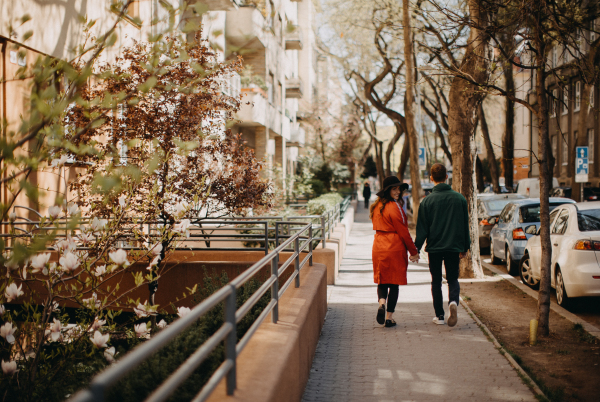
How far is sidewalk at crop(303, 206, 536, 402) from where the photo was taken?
5156 millimetres

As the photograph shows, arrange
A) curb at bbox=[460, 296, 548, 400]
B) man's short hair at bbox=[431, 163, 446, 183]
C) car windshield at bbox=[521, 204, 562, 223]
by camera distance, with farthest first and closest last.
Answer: car windshield at bbox=[521, 204, 562, 223] → man's short hair at bbox=[431, 163, 446, 183] → curb at bbox=[460, 296, 548, 400]

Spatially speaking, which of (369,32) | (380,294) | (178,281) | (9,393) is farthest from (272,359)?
(369,32)

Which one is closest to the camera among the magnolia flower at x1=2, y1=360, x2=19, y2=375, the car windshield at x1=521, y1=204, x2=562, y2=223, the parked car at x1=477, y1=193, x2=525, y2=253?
the magnolia flower at x1=2, y1=360, x2=19, y2=375

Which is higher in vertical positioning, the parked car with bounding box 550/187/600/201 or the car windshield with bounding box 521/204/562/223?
the parked car with bounding box 550/187/600/201

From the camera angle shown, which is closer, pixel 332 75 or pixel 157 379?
pixel 157 379

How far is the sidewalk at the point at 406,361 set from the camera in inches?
203

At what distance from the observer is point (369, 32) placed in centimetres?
2802

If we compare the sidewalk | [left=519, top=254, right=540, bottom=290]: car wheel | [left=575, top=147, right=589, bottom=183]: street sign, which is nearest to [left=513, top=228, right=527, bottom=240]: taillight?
[left=519, top=254, right=540, bottom=290]: car wheel

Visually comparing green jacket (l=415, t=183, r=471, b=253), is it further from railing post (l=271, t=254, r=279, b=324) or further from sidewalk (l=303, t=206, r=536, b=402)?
railing post (l=271, t=254, r=279, b=324)

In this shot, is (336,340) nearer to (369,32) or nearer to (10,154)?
(10,154)

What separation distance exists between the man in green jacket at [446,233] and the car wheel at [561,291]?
210 cm

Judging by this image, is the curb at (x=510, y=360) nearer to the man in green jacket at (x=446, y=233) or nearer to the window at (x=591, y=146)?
the man in green jacket at (x=446, y=233)

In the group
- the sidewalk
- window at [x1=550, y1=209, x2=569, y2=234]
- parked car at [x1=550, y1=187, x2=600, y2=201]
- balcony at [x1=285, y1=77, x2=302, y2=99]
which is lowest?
the sidewalk

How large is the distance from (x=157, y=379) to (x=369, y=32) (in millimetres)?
25945
